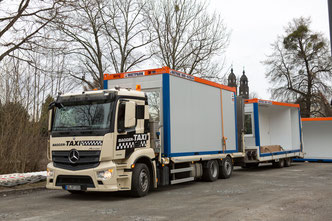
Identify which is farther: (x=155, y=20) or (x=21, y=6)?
(x=155, y=20)

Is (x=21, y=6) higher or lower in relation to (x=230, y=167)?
higher

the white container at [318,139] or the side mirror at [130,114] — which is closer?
the side mirror at [130,114]

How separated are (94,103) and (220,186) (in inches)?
192

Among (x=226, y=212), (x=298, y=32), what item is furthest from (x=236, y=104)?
(x=298, y=32)

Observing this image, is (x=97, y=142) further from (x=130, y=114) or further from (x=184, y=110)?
(x=184, y=110)

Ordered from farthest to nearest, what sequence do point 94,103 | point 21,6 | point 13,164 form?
1. point 21,6
2. point 13,164
3. point 94,103

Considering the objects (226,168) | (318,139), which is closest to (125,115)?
(226,168)

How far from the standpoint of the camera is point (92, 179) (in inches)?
331

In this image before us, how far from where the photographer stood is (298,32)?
129 feet

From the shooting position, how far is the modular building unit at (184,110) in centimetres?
1026

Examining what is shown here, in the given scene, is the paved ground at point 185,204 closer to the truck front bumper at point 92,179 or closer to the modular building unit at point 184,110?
the truck front bumper at point 92,179

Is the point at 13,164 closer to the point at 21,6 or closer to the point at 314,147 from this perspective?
the point at 21,6

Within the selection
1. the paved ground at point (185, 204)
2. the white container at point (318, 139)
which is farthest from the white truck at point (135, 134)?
the white container at point (318, 139)

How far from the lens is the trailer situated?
852cm
